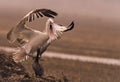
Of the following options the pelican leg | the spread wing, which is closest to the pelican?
the spread wing

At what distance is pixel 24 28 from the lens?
14836mm

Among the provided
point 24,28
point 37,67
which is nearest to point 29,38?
point 24,28

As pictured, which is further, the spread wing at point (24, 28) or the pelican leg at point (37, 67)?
the pelican leg at point (37, 67)

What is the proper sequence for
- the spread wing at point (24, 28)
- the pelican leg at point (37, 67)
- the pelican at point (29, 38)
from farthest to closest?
the pelican leg at point (37, 67) < the pelican at point (29, 38) < the spread wing at point (24, 28)

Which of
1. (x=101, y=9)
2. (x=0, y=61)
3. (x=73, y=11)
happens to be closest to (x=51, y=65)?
(x=0, y=61)

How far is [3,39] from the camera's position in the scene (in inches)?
1617

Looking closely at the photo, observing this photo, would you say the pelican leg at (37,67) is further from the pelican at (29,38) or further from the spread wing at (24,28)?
the spread wing at (24,28)

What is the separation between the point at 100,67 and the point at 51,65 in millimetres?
3295

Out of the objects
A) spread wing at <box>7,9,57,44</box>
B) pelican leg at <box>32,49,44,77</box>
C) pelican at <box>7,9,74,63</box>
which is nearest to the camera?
spread wing at <box>7,9,57,44</box>

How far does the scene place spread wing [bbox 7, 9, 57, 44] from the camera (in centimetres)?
1429

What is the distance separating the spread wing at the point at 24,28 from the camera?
14289 mm

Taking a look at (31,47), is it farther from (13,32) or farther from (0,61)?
(0,61)

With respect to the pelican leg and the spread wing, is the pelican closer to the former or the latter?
the spread wing

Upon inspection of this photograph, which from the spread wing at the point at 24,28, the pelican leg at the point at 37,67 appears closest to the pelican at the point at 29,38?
the spread wing at the point at 24,28
